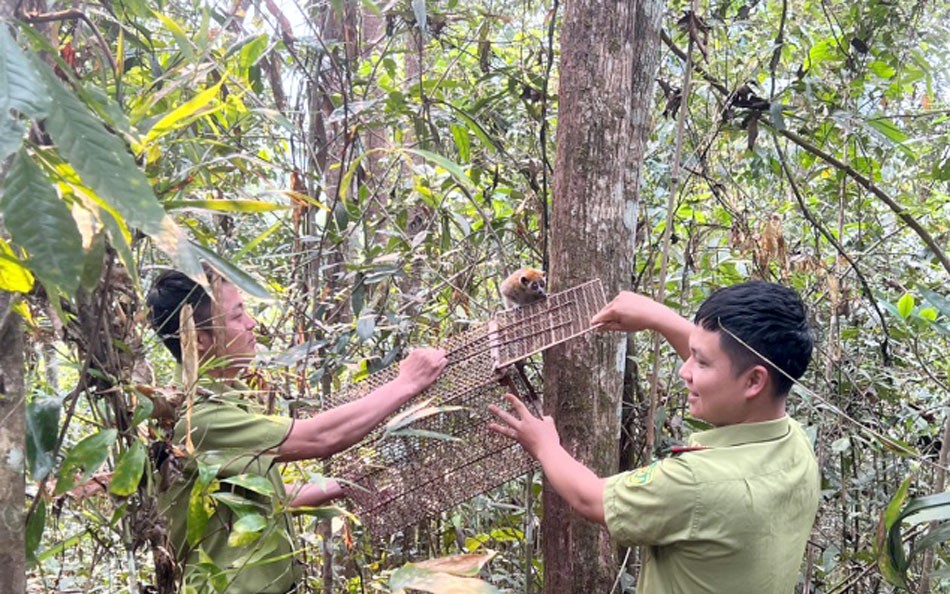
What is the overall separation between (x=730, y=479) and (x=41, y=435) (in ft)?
3.56

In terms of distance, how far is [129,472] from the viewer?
102cm

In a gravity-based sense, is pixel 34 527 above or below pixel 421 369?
below

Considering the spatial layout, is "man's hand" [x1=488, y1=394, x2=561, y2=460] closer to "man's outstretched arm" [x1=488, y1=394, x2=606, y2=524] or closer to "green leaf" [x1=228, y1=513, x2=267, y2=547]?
"man's outstretched arm" [x1=488, y1=394, x2=606, y2=524]

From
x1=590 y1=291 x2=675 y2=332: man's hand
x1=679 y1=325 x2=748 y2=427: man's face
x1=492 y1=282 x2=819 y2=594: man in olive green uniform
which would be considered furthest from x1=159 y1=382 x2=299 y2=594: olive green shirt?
x1=679 y1=325 x2=748 y2=427: man's face

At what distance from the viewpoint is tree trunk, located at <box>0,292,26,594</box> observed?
84 centimetres

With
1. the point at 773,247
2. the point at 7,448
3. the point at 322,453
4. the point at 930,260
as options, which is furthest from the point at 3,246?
the point at 930,260

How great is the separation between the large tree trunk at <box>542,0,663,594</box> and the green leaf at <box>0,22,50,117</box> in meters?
1.31

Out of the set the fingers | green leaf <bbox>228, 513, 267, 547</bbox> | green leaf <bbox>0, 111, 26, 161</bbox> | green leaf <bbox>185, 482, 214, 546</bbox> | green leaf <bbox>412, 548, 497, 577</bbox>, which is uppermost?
the fingers

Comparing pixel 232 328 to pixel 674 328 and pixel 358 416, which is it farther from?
pixel 674 328

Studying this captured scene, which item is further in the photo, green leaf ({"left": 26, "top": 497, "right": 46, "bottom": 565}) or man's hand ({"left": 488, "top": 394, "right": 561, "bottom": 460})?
man's hand ({"left": 488, "top": 394, "right": 561, "bottom": 460})

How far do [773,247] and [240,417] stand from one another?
1537 mm

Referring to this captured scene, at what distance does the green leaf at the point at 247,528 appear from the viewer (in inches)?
45.3

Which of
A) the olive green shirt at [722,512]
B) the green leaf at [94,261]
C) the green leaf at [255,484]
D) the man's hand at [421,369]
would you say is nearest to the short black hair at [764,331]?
the olive green shirt at [722,512]

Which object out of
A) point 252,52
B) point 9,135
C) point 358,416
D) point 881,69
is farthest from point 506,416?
point 881,69
